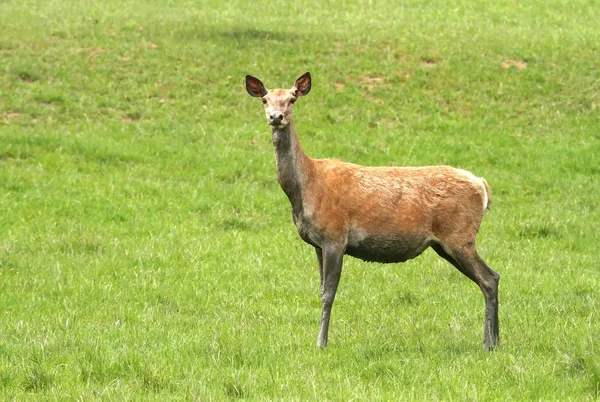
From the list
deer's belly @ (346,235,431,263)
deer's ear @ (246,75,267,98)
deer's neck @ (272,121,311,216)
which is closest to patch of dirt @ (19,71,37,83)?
deer's ear @ (246,75,267,98)

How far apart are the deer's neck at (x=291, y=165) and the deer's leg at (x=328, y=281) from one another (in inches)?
21.3

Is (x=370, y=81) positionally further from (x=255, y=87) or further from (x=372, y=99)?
(x=255, y=87)

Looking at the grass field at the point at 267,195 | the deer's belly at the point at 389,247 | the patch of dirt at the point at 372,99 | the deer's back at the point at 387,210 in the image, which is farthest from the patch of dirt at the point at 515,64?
the deer's belly at the point at 389,247

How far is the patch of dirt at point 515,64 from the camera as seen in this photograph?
88.6ft

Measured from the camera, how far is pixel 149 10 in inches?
1267

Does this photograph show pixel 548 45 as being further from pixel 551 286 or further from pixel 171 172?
pixel 551 286

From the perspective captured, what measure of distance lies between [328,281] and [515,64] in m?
18.8

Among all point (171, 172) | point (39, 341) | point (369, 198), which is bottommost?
point (171, 172)

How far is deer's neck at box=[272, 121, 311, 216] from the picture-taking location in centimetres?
984

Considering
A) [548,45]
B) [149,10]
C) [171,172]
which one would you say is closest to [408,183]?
[171,172]

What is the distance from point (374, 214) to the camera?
9.82 meters

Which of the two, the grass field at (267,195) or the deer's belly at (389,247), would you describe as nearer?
the grass field at (267,195)

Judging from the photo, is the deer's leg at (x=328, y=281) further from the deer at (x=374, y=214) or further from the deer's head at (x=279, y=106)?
the deer's head at (x=279, y=106)

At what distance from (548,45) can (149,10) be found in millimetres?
12218
